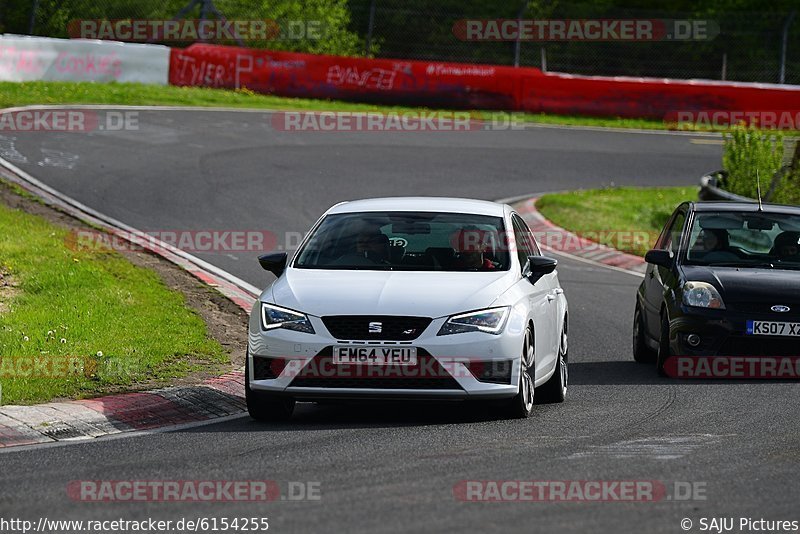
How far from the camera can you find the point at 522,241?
11.1m

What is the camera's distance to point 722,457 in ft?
26.9

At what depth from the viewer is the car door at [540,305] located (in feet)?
33.8

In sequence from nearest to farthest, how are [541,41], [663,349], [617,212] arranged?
[663,349]
[617,212]
[541,41]

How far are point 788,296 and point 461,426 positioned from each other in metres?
4.25

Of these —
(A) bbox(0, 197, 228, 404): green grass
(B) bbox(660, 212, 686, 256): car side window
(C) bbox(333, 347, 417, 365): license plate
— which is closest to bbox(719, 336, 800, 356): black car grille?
(B) bbox(660, 212, 686, 256): car side window

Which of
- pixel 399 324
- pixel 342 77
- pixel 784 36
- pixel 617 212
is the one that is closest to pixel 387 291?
pixel 399 324

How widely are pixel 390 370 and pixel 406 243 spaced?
5.33ft

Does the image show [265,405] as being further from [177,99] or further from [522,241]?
[177,99]

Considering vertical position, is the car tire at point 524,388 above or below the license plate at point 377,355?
below

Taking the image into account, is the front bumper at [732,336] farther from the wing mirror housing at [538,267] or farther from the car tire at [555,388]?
the wing mirror housing at [538,267]

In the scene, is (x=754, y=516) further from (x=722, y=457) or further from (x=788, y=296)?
(x=788, y=296)

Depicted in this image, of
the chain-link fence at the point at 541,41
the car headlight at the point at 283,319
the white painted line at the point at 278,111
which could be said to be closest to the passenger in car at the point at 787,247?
the car headlight at the point at 283,319

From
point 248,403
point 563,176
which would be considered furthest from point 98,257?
point 563,176

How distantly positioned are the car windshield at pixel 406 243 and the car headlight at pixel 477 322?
82 cm
